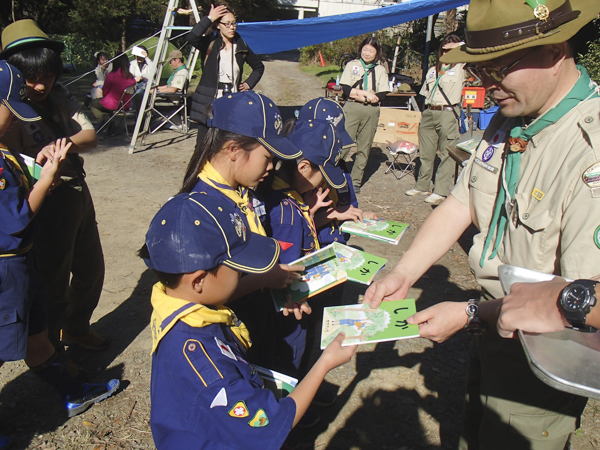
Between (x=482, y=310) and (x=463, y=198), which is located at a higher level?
(x=463, y=198)

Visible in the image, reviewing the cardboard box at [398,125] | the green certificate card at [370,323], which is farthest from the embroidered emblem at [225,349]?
the cardboard box at [398,125]

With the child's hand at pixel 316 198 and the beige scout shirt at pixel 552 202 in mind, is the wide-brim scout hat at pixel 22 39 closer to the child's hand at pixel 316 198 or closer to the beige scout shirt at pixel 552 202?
the child's hand at pixel 316 198

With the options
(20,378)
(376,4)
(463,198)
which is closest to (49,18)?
(376,4)

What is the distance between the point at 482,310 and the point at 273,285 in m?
1.02

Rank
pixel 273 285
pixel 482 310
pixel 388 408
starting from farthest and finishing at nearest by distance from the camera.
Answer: pixel 388 408, pixel 273 285, pixel 482 310

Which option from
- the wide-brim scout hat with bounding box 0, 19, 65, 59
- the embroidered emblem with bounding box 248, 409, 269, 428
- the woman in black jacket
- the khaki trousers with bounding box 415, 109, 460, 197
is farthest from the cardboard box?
the embroidered emblem with bounding box 248, 409, 269, 428

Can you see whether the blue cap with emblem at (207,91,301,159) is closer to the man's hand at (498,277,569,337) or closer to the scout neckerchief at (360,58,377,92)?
the man's hand at (498,277,569,337)

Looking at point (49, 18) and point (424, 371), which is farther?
point (49, 18)

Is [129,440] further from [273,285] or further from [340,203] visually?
[340,203]

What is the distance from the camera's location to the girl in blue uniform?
2.29 metres

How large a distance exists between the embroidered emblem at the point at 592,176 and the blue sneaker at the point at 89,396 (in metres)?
3.16

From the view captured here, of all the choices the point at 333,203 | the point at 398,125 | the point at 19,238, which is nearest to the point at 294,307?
the point at 333,203

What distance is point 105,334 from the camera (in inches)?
151

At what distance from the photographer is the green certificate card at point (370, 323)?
1868 mm
